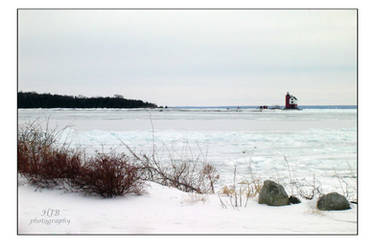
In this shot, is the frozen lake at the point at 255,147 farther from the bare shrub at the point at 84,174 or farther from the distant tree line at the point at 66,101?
the bare shrub at the point at 84,174

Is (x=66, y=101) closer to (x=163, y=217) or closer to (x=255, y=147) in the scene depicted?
(x=163, y=217)

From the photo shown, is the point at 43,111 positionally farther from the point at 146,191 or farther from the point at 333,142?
the point at 333,142

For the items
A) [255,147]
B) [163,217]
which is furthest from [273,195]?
[255,147]

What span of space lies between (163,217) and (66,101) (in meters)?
4.03

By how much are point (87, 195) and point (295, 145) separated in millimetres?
9650

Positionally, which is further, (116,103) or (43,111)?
(116,103)

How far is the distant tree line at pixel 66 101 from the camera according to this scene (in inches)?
249

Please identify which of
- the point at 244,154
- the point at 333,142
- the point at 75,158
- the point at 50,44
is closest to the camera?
the point at 75,158

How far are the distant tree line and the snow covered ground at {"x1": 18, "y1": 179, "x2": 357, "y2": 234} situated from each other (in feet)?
6.12

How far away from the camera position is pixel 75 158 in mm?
5418

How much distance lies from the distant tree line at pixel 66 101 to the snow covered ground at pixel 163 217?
186 cm

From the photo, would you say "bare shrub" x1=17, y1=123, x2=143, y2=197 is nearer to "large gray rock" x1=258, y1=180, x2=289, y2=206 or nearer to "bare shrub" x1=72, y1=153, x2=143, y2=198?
"bare shrub" x1=72, y1=153, x2=143, y2=198

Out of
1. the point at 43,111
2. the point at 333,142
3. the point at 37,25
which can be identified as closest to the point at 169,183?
the point at 43,111

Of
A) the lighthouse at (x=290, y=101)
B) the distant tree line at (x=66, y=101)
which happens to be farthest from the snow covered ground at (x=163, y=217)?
the lighthouse at (x=290, y=101)
